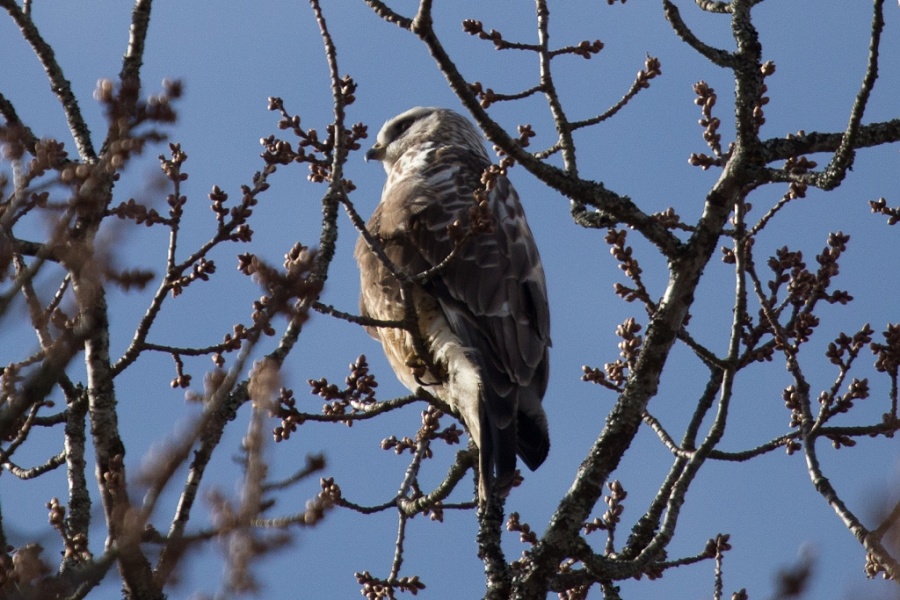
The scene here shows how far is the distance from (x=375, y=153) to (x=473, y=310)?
2.68 m

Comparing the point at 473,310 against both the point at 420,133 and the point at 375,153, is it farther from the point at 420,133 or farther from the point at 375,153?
the point at 375,153

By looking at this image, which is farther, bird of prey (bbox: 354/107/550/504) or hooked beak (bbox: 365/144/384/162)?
hooked beak (bbox: 365/144/384/162)

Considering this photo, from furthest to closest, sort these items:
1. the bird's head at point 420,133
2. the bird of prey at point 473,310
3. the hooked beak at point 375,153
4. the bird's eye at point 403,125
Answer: the bird's eye at point 403,125 → the hooked beak at point 375,153 → the bird's head at point 420,133 → the bird of prey at point 473,310

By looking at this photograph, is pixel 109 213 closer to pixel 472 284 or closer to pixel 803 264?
pixel 472 284

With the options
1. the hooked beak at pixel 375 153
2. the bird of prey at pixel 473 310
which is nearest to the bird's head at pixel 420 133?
the hooked beak at pixel 375 153

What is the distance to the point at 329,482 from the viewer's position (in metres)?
4.57

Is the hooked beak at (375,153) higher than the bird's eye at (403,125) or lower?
lower

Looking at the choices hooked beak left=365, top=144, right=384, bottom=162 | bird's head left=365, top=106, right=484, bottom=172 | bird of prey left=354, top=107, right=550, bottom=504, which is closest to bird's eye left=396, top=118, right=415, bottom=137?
bird's head left=365, top=106, right=484, bottom=172

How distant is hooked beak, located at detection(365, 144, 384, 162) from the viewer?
7.14 m

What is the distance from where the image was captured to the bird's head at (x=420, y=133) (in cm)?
688

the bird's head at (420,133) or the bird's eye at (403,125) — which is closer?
the bird's head at (420,133)

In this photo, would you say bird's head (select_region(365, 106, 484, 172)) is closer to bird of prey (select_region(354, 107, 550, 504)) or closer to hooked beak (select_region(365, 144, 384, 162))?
hooked beak (select_region(365, 144, 384, 162))

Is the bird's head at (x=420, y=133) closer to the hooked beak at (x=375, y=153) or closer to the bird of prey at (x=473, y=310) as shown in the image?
the hooked beak at (x=375, y=153)

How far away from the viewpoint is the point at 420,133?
7000 mm
